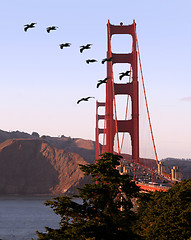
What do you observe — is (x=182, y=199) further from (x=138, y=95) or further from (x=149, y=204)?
(x=138, y=95)

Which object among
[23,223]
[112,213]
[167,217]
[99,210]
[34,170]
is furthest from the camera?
[34,170]

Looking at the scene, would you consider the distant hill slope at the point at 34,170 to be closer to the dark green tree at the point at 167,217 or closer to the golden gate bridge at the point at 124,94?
the golden gate bridge at the point at 124,94

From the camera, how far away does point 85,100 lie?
97.2 feet

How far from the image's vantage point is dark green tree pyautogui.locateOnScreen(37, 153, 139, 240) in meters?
19.9

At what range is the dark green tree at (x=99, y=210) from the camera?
65.2 feet

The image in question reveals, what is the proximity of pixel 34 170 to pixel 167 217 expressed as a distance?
5983 inches

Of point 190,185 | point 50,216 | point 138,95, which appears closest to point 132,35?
point 138,95

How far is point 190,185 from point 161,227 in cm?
352

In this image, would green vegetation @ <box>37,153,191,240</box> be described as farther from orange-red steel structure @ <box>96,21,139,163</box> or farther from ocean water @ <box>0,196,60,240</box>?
ocean water @ <box>0,196,60,240</box>

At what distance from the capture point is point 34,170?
6806 inches

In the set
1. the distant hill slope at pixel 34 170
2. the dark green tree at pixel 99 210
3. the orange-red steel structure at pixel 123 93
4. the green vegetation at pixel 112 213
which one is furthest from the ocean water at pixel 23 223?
A: the distant hill slope at pixel 34 170

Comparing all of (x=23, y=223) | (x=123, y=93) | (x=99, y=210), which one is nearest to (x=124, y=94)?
(x=123, y=93)

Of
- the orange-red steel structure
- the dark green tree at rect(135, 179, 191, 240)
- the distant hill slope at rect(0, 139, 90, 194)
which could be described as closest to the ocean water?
the orange-red steel structure

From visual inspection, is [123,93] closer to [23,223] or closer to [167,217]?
[23,223]
